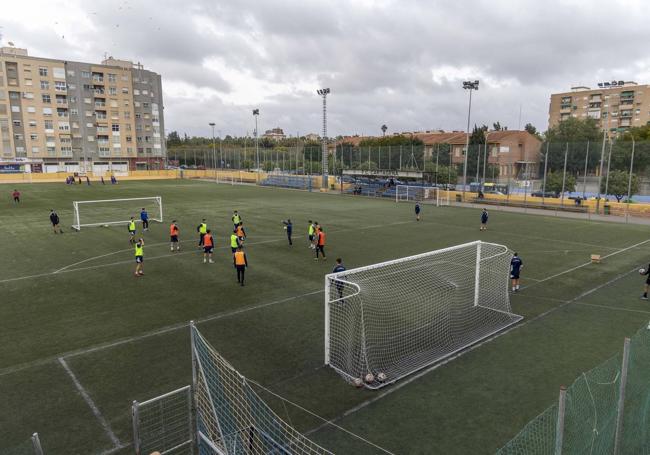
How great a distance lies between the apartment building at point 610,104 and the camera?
4117 inches

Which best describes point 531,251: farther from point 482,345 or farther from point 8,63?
point 8,63

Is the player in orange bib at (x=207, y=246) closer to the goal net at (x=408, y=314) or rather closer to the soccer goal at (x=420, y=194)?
the goal net at (x=408, y=314)

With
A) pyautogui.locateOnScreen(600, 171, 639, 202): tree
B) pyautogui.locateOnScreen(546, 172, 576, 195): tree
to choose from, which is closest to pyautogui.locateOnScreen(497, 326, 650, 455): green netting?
pyautogui.locateOnScreen(600, 171, 639, 202): tree

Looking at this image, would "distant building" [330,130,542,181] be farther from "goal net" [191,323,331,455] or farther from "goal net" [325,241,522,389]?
"goal net" [191,323,331,455]

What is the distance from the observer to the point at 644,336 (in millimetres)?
11172

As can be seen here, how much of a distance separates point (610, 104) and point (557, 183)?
86552 millimetres

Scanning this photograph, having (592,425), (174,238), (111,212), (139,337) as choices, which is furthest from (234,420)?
(111,212)

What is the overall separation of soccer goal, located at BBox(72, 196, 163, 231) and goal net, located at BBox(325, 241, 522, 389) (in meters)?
19.6

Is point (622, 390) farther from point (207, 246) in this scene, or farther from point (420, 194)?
point (420, 194)

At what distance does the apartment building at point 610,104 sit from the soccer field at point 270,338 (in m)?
102

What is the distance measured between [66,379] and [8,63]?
93.0 metres

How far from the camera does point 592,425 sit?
22.9 feet

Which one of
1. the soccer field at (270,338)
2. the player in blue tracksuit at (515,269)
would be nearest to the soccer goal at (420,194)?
the soccer field at (270,338)

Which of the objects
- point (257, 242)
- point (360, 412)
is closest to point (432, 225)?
point (257, 242)
